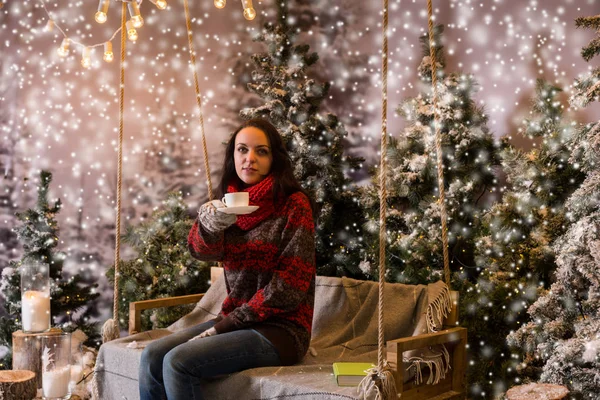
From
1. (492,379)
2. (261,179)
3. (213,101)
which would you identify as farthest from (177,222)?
(492,379)

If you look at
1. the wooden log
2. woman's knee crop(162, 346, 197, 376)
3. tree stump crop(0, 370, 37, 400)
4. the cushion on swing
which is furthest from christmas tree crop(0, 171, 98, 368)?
woman's knee crop(162, 346, 197, 376)

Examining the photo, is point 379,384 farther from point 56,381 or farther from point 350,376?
point 56,381

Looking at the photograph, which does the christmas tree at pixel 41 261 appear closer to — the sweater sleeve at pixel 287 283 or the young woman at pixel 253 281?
the young woman at pixel 253 281

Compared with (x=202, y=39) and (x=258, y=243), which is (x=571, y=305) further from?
(x=202, y=39)

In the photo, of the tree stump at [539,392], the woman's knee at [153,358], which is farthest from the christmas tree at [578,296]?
the woman's knee at [153,358]

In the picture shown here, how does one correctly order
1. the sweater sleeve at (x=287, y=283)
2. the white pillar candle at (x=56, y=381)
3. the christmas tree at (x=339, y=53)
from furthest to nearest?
the christmas tree at (x=339, y=53) → the white pillar candle at (x=56, y=381) → the sweater sleeve at (x=287, y=283)

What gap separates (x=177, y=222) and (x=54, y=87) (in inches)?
54.9

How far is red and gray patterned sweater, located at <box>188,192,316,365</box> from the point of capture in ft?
7.81

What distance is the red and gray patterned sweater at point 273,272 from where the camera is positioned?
2381 mm

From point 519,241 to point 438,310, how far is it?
61 cm

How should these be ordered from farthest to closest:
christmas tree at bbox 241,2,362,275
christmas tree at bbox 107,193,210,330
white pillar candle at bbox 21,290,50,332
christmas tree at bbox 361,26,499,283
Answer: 1. christmas tree at bbox 107,193,210,330
2. christmas tree at bbox 241,2,362,275
3. white pillar candle at bbox 21,290,50,332
4. christmas tree at bbox 361,26,499,283

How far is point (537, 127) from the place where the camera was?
2861 millimetres

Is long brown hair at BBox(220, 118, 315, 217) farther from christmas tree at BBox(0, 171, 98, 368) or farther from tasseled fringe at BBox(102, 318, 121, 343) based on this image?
christmas tree at BBox(0, 171, 98, 368)

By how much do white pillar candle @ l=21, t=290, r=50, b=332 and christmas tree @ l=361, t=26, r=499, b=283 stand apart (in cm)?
178
